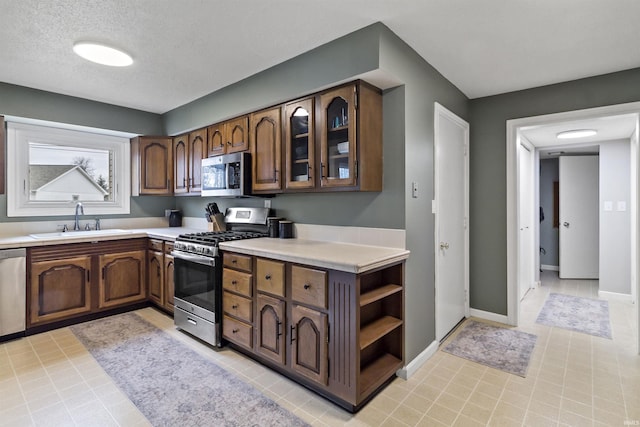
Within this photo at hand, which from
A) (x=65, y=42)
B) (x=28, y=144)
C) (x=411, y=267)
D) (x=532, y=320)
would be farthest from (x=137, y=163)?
(x=532, y=320)

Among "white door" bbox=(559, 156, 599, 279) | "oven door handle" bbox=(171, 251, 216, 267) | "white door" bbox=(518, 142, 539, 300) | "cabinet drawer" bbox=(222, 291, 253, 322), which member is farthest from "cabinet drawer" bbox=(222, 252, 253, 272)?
"white door" bbox=(559, 156, 599, 279)

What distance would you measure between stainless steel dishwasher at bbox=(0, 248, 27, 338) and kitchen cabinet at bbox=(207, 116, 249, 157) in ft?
6.50

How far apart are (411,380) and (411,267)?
803 millimetres

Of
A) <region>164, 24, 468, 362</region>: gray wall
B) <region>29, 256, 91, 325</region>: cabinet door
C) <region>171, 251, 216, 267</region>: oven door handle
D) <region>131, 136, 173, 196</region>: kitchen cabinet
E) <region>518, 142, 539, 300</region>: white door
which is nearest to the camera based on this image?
<region>164, 24, 468, 362</region>: gray wall

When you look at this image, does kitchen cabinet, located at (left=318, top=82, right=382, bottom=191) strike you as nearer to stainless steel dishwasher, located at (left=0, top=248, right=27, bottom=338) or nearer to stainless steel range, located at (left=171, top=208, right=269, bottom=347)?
stainless steel range, located at (left=171, top=208, right=269, bottom=347)

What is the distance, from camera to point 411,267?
2.40 meters

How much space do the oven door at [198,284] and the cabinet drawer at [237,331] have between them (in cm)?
11

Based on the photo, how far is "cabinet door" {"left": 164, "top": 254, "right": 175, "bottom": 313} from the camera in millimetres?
3371

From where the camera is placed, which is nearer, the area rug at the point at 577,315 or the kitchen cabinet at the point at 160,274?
the area rug at the point at 577,315

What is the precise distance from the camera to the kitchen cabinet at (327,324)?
192cm

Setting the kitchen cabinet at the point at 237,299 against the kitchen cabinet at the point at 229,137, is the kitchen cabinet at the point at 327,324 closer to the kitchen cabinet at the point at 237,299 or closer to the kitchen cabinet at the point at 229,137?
the kitchen cabinet at the point at 237,299

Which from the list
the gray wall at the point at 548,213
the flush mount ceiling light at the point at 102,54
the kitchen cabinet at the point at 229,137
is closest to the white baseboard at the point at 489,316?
the kitchen cabinet at the point at 229,137

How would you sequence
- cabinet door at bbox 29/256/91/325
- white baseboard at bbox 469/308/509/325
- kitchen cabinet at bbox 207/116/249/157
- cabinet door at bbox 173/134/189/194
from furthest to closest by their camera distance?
cabinet door at bbox 173/134/189/194
white baseboard at bbox 469/308/509/325
kitchen cabinet at bbox 207/116/249/157
cabinet door at bbox 29/256/91/325

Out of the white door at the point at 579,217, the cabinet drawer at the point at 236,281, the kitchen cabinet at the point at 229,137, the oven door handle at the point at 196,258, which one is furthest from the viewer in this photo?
the white door at the point at 579,217
